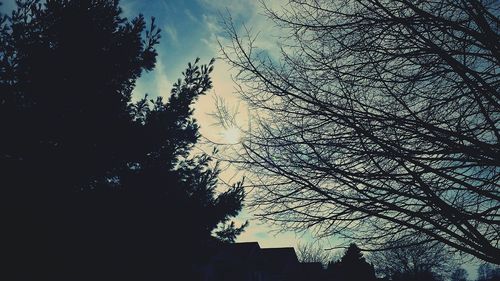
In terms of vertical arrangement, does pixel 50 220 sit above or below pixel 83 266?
above

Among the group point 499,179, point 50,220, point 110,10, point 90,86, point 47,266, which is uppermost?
point 110,10

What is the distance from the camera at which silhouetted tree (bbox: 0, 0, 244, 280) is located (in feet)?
13.9

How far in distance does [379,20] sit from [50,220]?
16.5 feet

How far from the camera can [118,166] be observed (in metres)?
5.55

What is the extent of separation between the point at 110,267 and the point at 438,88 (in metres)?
5.26

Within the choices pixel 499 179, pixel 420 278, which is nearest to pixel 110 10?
pixel 499 179

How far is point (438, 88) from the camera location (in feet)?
10.3

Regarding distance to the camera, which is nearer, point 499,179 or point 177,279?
point 499,179

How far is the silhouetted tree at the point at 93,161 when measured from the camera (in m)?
4.23

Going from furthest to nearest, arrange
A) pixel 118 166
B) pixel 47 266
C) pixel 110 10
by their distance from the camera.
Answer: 1. pixel 110 10
2. pixel 118 166
3. pixel 47 266

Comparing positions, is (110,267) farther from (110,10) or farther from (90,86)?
(110,10)

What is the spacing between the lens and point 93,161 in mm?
5035

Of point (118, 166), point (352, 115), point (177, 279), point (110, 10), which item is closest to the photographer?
point (352, 115)

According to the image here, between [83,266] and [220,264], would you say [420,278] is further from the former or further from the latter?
[83,266]
